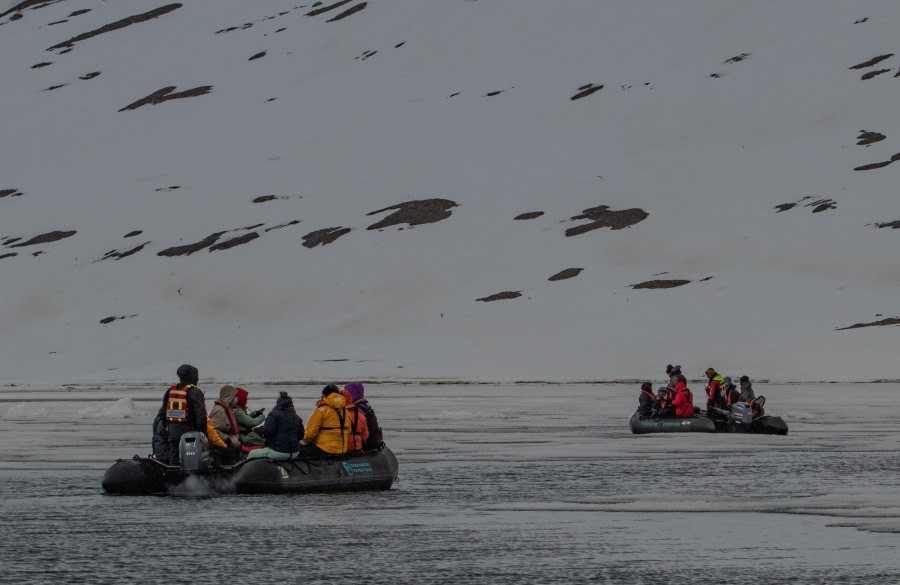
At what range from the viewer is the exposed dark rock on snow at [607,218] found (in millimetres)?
118000

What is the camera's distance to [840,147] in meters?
123

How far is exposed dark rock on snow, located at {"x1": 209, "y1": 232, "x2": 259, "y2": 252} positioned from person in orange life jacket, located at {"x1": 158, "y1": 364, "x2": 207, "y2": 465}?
342 ft

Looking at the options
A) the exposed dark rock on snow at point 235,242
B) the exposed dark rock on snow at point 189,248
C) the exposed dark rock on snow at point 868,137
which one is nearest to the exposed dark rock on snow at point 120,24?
Result: the exposed dark rock on snow at point 189,248

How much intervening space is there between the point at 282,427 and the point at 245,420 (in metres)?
1.85

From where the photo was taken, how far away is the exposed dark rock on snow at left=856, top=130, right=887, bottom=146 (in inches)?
4850

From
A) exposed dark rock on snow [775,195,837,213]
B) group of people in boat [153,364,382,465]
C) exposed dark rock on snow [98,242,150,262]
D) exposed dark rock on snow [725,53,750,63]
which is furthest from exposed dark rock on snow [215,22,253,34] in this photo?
group of people in boat [153,364,382,465]

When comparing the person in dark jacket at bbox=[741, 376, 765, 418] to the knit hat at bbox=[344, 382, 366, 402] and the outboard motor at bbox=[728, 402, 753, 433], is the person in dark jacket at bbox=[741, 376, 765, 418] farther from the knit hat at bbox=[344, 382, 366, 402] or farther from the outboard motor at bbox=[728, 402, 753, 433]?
the knit hat at bbox=[344, 382, 366, 402]

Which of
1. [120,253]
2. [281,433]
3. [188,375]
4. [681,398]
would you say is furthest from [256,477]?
[120,253]

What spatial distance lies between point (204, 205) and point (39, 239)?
14.6 metres

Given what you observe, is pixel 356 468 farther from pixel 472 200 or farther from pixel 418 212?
pixel 472 200

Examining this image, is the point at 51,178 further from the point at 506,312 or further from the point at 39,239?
the point at 506,312

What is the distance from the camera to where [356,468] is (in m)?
22.2

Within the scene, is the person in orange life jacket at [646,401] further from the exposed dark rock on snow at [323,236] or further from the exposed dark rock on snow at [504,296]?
the exposed dark rock on snow at [323,236]

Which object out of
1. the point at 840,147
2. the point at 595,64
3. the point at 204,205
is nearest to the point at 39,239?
the point at 204,205
